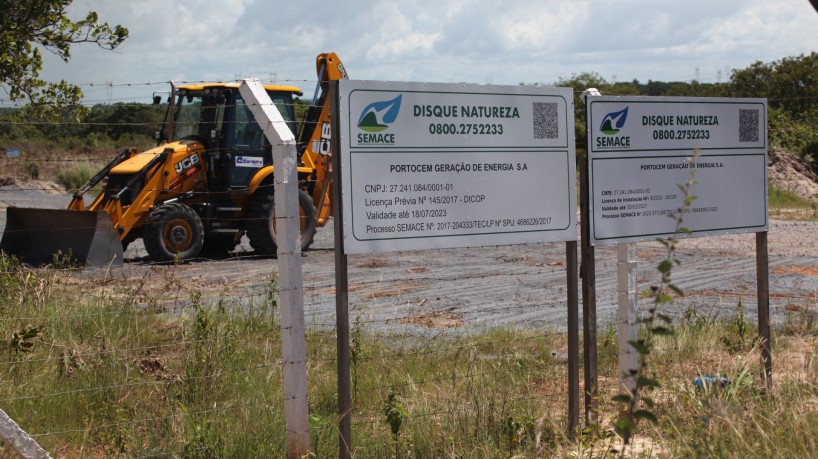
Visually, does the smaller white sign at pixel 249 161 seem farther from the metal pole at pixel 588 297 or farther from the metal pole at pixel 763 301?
the metal pole at pixel 588 297

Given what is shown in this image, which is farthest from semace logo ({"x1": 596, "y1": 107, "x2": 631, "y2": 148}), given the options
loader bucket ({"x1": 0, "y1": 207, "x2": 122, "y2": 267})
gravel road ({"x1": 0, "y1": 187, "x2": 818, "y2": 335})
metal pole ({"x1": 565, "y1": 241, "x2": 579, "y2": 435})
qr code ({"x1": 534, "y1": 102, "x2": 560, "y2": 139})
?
loader bucket ({"x1": 0, "y1": 207, "x2": 122, "y2": 267})

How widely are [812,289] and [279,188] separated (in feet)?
31.6

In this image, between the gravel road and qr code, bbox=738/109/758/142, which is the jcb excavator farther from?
qr code, bbox=738/109/758/142

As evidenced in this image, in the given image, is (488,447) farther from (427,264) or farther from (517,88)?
(427,264)

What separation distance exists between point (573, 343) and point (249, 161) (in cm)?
1083

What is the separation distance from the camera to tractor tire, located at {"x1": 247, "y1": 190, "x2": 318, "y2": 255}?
15.8m

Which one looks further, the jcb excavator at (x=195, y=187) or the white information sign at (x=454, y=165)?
the jcb excavator at (x=195, y=187)

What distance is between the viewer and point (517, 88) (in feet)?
18.3

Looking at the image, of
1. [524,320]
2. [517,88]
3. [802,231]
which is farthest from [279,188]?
[802,231]

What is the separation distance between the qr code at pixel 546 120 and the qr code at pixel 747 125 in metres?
1.65

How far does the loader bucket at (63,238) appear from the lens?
13648 millimetres

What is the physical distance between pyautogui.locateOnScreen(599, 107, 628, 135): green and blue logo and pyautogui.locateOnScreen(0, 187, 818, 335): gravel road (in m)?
2.06

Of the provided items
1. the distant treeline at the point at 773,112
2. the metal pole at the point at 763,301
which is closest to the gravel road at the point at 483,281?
the metal pole at the point at 763,301

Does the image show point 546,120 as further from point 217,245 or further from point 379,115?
point 217,245
